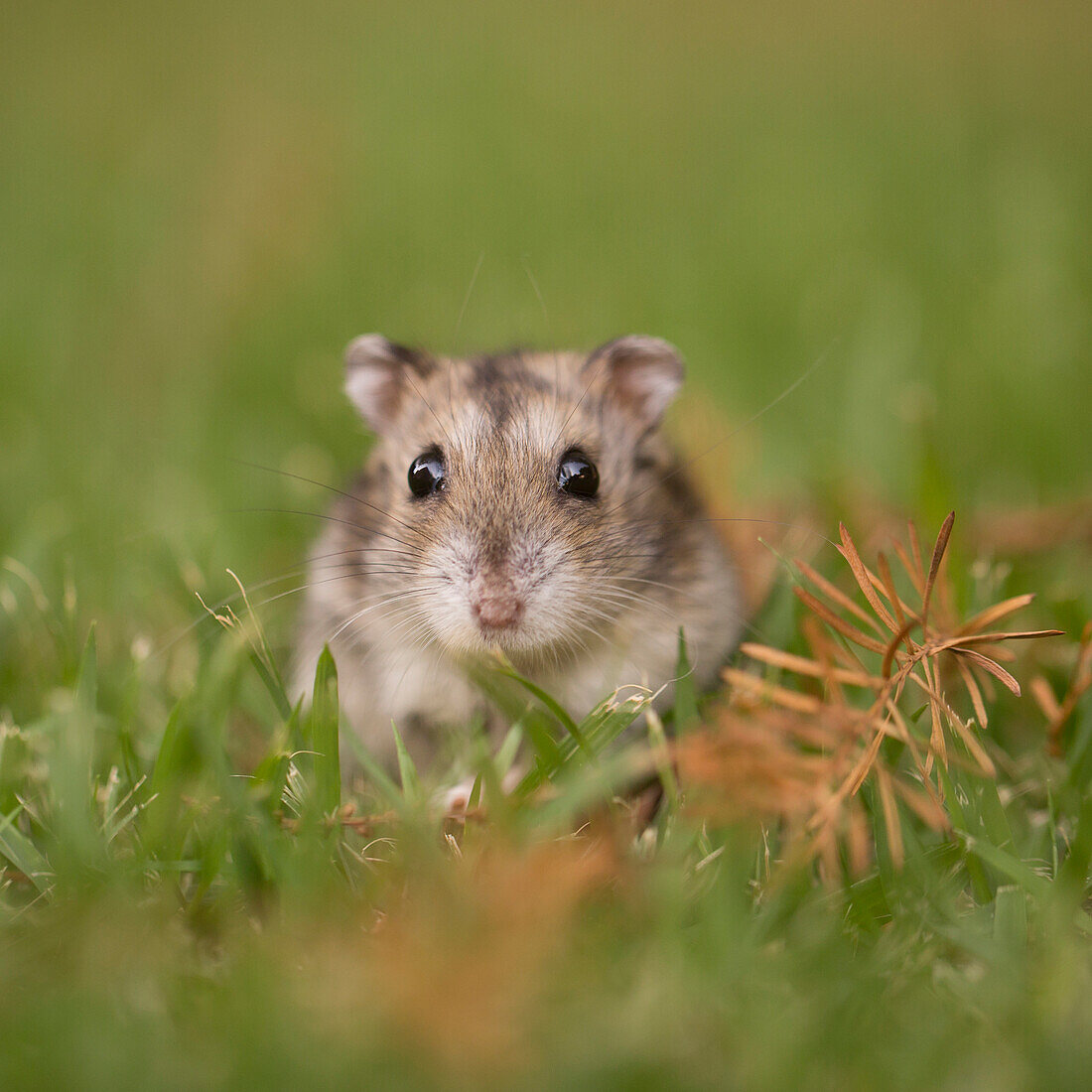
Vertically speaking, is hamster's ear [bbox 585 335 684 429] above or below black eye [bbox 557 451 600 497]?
above

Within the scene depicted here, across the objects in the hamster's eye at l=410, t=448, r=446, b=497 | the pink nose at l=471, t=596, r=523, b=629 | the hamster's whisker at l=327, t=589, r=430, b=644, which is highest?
the hamster's eye at l=410, t=448, r=446, b=497

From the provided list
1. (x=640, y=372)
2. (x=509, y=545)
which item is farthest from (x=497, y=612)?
(x=640, y=372)

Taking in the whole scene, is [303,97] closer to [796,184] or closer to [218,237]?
[218,237]

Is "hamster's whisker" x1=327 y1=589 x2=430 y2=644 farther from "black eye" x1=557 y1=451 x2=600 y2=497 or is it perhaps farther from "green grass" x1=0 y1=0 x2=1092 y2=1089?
"black eye" x1=557 y1=451 x2=600 y2=497

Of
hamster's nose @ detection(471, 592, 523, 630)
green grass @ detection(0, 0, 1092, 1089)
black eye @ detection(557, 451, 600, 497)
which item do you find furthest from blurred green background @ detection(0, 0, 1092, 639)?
hamster's nose @ detection(471, 592, 523, 630)

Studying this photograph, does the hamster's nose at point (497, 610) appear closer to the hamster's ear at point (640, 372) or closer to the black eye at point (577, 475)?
the black eye at point (577, 475)

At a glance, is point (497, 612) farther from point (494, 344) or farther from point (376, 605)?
point (494, 344)

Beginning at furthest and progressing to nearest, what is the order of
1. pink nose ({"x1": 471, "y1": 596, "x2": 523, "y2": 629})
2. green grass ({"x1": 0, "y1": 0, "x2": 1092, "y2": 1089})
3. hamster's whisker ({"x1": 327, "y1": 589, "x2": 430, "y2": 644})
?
hamster's whisker ({"x1": 327, "y1": 589, "x2": 430, "y2": 644}) → pink nose ({"x1": 471, "y1": 596, "x2": 523, "y2": 629}) → green grass ({"x1": 0, "y1": 0, "x2": 1092, "y2": 1089})
